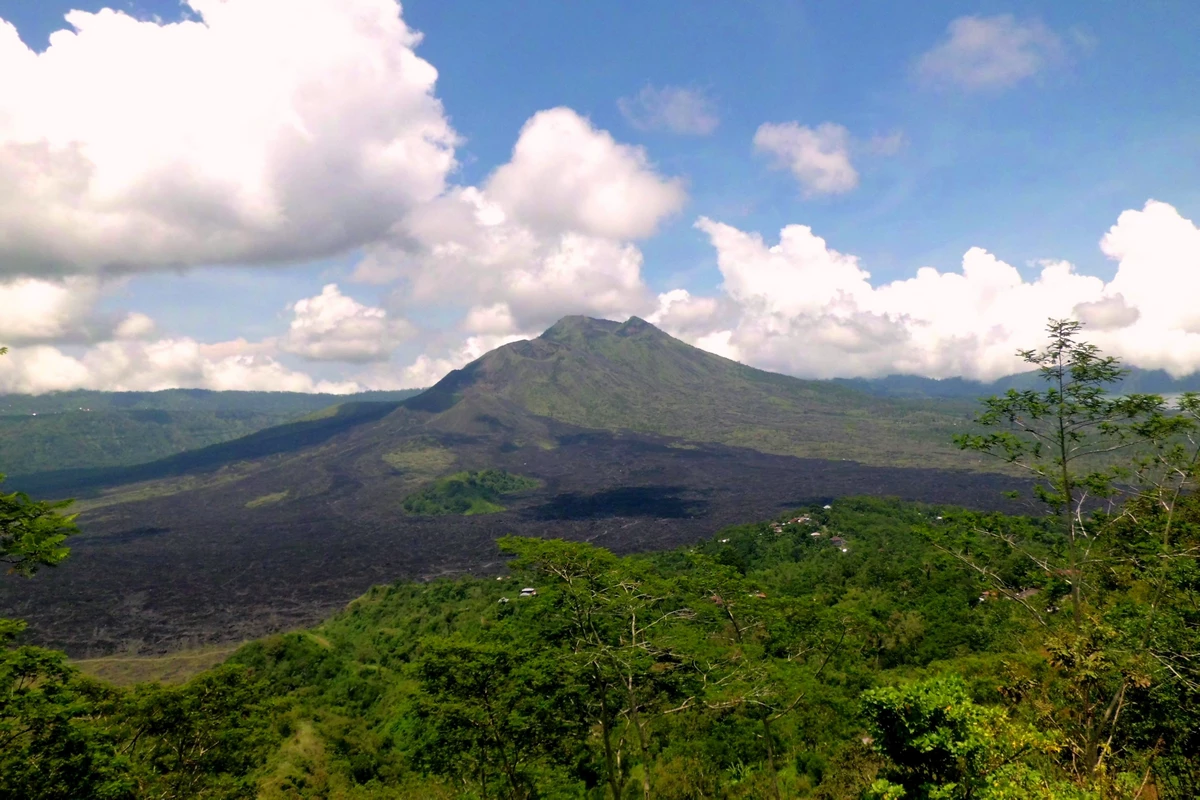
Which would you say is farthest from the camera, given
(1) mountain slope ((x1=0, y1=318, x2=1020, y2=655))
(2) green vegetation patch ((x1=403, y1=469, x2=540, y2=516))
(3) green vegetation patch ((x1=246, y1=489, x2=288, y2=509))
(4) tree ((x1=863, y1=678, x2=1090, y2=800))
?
(3) green vegetation patch ((x1=246, y1=489, x2=288, y2=509))

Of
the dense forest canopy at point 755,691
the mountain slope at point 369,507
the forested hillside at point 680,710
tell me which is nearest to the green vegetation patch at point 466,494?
the mountain slope at point 369,507

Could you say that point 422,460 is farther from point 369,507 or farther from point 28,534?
point 28,534

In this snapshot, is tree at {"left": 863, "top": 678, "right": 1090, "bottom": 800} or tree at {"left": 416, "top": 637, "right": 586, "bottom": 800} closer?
tree at {"left": 863, "top": 678, "right": 1090, "bottom": 800}

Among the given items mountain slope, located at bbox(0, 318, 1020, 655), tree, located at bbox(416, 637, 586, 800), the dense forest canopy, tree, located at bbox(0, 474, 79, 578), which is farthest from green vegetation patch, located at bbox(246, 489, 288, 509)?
tree, located at bbox(0, 474, 79, 578)

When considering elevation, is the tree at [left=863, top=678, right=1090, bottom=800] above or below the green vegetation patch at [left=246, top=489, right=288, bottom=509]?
above

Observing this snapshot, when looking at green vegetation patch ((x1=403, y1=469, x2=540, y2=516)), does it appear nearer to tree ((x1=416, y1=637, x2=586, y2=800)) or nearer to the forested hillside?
the forested hillside

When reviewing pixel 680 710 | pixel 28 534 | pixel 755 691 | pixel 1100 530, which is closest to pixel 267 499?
pixel 680 710
